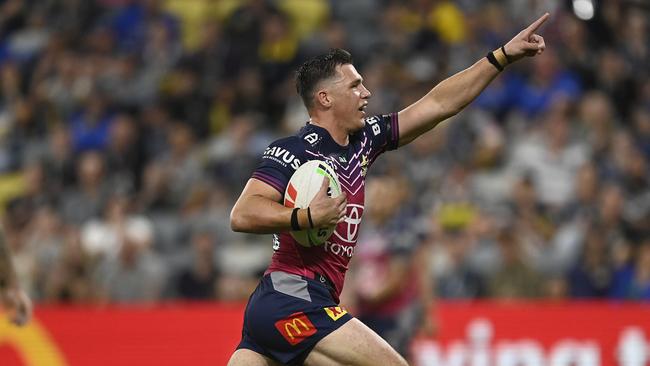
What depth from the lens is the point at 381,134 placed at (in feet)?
24.5

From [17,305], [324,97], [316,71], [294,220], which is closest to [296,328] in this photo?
[294,220]

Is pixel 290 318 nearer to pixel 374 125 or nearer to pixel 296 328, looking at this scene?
pixel 296 328

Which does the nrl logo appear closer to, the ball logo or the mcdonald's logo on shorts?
the ball logo

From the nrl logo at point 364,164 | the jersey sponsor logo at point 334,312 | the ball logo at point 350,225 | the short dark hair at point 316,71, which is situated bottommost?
the jersey sponsor logo at point 334,312

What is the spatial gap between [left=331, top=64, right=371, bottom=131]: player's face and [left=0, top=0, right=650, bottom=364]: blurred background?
303 centimetres

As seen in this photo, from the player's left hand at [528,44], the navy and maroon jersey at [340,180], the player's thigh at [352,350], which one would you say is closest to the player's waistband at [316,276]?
the navy and maroon jersey at [340,180]

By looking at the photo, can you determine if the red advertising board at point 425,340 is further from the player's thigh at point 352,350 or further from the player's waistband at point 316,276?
the player's thigh at point 352,350

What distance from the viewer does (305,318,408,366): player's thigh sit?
266 inches

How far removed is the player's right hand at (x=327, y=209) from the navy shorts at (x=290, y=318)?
0.51m

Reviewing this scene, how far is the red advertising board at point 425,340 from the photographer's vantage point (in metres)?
11.5

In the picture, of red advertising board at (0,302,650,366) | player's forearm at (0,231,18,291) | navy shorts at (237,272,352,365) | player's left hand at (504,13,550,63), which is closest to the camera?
navy shorts at (237,272,352,365)

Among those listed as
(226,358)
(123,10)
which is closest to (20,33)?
(123,10)

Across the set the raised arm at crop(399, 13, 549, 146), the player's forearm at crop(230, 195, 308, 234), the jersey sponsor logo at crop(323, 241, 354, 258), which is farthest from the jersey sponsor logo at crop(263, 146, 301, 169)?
the raised arm at crop(399, 13, 549, 146)

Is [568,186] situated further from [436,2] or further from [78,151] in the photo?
[78,151]
